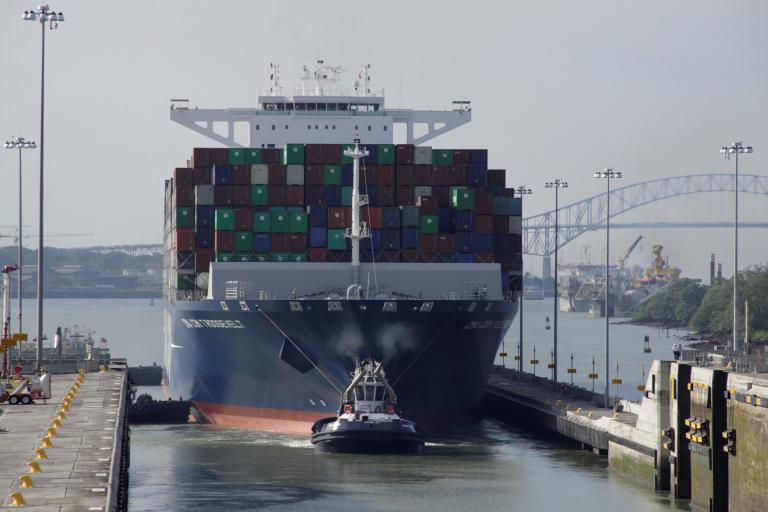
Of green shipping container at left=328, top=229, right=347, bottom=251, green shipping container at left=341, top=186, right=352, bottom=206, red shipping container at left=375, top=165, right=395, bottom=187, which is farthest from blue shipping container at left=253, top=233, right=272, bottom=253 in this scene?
red shipping container at left=375, top=165, right=395, bottom=187

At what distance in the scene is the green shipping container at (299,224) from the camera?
69.9 meters

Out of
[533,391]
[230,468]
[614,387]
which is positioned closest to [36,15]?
[230,468]

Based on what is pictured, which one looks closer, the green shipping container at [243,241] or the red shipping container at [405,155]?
the green shipping container at [243,241]

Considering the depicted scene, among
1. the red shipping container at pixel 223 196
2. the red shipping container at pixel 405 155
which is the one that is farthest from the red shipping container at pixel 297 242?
the red shipping container at pixel 405 155

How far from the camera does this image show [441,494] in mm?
51812

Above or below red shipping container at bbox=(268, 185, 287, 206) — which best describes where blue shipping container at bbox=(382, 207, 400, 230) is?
below

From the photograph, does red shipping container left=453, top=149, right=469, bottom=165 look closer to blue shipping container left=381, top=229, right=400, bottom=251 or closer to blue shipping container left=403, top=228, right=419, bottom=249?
blue shipping container left=403, top=228, right=419, bottom=249

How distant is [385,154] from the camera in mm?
72812

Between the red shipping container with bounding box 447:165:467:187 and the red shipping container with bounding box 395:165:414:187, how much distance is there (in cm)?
196

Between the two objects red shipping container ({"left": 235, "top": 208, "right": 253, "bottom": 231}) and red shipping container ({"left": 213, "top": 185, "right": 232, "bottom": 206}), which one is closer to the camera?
red shipping container ({"left": 235, "top": 208, "right": 253, "bottom": 231})

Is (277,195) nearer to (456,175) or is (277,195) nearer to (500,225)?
(456,175)

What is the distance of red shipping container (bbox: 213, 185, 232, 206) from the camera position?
7200cm

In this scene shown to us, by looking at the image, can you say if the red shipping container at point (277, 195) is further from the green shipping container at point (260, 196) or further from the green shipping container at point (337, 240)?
the green shipping container at point (337, 240)

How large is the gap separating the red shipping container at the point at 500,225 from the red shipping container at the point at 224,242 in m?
12.6
